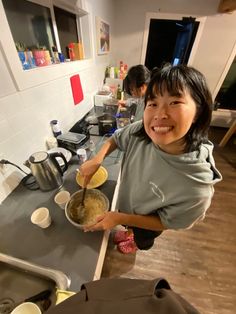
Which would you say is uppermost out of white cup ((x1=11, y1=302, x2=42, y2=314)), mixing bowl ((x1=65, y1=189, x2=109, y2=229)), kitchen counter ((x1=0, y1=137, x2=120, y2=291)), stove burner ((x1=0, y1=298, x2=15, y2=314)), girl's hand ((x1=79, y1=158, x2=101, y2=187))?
girl's hand ((x1=79, y1=158, x2=101, y2=187))

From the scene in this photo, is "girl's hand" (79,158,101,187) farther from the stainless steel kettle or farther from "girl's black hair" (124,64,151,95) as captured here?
"girl's black hair" (124,64,151,95)

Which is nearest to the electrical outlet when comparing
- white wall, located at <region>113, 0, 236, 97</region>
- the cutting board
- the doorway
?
the cutting board

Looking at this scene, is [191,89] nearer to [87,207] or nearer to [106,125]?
[87,207]

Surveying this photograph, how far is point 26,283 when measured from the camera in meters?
0.53

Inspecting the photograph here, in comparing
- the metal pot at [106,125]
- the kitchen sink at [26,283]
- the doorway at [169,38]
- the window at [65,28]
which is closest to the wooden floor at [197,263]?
the kitchen sink at [26,283]

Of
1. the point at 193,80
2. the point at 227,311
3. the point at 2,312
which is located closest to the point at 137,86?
the point at 193,80

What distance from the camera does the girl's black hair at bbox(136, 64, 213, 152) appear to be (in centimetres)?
51

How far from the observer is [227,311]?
1.02 meters

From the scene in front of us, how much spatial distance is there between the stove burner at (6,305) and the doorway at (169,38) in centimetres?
247

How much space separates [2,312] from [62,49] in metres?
1.60

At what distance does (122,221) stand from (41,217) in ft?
1.18

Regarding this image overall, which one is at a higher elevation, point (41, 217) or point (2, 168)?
point (2, 168)

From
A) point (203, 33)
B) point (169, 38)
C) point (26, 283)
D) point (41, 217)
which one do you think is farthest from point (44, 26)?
point (203, 33)

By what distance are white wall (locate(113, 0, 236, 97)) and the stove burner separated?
3102mm
